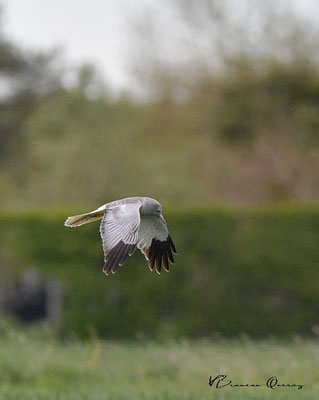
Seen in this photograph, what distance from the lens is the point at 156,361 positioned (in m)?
11.1

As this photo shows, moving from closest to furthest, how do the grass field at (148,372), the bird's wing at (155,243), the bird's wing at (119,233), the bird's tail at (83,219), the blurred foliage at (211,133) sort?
the bird's wing at (119,233) → the bird's tail at (83,219) → the bird's wing at (155,243) → the grass field at (148,372) → the blurred foliage at (211,133)

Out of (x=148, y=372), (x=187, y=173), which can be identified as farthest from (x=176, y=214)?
(x=187, y=173)

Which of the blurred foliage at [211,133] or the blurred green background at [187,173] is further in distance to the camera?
the blurred foliage at [211,133]

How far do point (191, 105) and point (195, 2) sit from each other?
2645 millimetres

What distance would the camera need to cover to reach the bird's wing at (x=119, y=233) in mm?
4578

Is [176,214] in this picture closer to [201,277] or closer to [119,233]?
[201,277]

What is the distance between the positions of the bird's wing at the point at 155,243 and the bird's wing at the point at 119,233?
2.01 ft

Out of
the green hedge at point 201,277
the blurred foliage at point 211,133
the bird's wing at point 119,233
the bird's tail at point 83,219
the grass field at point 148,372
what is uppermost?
the blurred foliage at point 211,133

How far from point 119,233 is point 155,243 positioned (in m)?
0.92

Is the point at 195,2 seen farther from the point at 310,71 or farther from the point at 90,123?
the point at 90,123

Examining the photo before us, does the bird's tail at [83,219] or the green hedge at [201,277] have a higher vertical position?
the green hedge at [201,277]

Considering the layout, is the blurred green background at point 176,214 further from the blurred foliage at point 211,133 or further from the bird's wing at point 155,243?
the bird's wing at point 155,243

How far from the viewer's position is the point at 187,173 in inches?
952

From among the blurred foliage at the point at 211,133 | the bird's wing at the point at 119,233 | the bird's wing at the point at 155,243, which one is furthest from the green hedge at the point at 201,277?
the bird's wing at the point at 119,233
